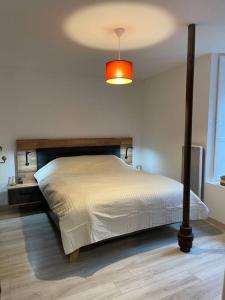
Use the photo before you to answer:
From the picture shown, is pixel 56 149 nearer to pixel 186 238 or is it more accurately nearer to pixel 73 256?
pixel 73 256

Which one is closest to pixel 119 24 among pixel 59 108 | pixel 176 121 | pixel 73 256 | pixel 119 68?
pixel 119 68

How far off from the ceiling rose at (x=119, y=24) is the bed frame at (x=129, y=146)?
0.33 metres

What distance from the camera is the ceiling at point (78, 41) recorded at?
1787mm

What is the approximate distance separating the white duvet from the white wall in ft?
3.04

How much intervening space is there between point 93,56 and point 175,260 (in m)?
2.57

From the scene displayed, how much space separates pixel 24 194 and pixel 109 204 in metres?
1.69

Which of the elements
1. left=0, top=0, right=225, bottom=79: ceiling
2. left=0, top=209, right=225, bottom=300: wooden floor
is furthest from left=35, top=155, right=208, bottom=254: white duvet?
left=0, top=0, right=225, bottom=79: ceiling

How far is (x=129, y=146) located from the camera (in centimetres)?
438

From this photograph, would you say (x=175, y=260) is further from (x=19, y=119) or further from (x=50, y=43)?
(x=19, y=119)

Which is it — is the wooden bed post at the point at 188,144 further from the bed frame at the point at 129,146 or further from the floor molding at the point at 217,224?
the floor molding at the point at 217,224

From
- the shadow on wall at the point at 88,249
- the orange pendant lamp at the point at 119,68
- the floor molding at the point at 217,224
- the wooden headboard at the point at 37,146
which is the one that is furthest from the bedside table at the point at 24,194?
the floor molding at the point at 217,224

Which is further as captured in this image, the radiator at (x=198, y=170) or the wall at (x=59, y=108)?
the wall at (x=59, y=108)

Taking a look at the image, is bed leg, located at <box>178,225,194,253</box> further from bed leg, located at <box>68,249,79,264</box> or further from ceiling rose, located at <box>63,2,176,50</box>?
ceiling rose, located at <box>63,2,176,50</box>

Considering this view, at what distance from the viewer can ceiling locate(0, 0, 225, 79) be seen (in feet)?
5.86
